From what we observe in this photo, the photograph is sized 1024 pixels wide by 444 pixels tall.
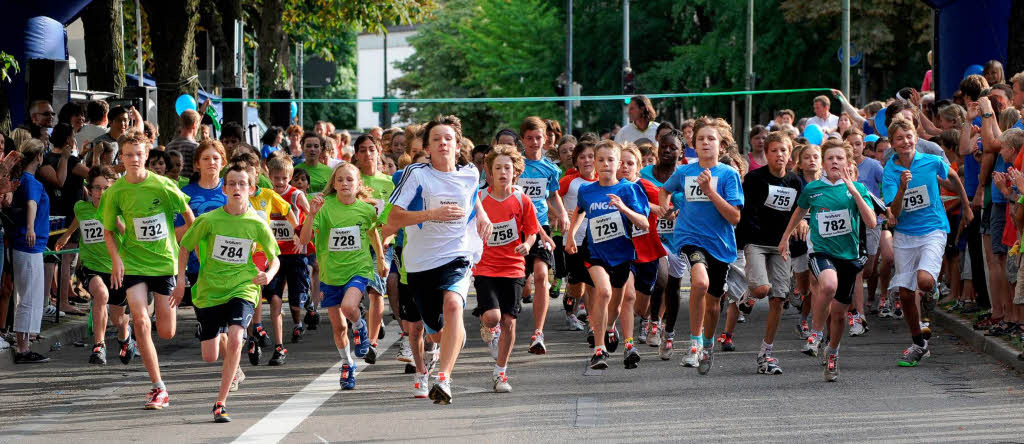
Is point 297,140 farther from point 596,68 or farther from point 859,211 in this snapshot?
point 596,68

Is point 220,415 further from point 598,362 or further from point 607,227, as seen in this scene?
point 607,227

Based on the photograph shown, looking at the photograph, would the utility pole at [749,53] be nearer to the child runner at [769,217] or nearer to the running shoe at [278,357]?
the child runner at [769,217]

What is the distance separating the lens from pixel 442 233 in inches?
361

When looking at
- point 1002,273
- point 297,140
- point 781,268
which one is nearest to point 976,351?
point 1002,273

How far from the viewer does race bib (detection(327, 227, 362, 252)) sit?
1088 cm

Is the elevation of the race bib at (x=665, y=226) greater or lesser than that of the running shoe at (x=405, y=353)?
greater

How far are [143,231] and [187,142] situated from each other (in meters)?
4.34

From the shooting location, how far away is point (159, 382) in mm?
9344

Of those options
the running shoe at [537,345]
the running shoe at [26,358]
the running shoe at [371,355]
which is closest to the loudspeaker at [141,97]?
the running shoe at [26,358]

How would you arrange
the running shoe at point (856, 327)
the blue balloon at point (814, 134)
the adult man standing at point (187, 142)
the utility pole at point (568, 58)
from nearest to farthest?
the running shoe at point (856, 327) < the adult man standing at point (187, 142) < the blue balloon at point (814, 134) < the utility pole at point (568, 58)

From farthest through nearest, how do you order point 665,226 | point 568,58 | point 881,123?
point 568,58, point 881,123, point 665,226

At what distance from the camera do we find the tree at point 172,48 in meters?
22.5

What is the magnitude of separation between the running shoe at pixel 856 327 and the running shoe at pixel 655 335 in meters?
1.69

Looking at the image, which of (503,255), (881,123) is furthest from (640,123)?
(503,255)
